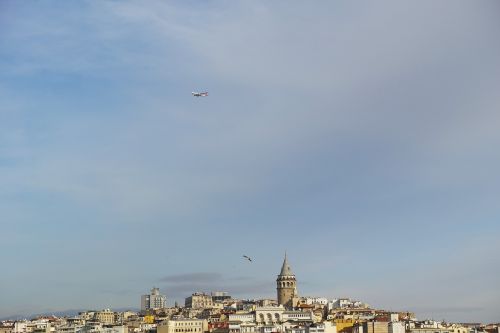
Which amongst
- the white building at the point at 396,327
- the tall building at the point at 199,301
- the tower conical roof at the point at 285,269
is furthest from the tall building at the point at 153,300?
the white building at the point at 396,327

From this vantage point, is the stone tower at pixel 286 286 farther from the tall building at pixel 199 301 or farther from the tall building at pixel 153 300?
the tall building at pixel 153 300

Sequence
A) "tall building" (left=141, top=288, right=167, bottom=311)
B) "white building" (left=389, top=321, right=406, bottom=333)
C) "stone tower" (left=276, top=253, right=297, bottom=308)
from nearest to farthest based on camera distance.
A: "white building" (left=389, top=321, right=406, bottom=333), "stone tower" (left=276, top=253, right=297, bottom=308), "tall building" (left=141, top=288, right=167, bottom=311)

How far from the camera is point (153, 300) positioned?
173875 millimetres

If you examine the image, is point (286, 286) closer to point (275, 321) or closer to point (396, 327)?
point (275, 321)

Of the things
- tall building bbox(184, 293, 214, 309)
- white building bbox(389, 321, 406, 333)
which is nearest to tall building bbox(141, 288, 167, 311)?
tall building bbox(184, 293, 214, 309)

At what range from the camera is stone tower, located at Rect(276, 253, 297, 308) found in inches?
4395

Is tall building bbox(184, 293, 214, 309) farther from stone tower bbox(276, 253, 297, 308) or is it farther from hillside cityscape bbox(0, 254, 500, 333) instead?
stone tower bbox(276, 253, 297, 308)

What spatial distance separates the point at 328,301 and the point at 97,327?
37.3m

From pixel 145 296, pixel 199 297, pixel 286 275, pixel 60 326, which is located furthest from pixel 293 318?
pixel 145 296

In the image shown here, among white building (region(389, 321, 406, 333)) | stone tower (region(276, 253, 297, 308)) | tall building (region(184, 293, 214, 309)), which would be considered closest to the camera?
white building (region(389, 321, 406, 333))

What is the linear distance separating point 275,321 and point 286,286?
1875 centimetres

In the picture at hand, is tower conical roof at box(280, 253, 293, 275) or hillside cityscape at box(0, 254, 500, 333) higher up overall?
tower conical roof at box(280, 253, 293, 275)

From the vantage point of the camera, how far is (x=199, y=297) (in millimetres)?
136875

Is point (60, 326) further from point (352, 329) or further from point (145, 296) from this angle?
point (145, 296)
